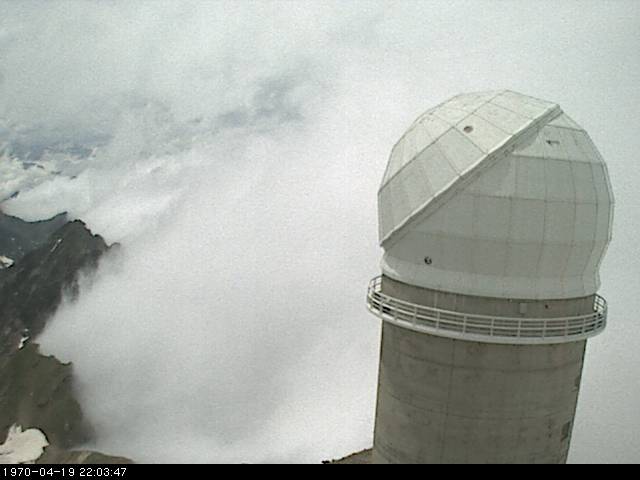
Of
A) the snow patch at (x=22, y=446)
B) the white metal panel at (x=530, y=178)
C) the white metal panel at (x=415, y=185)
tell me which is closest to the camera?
the white metal panel at (x=530, y=178)

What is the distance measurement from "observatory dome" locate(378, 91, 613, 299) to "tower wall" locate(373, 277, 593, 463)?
624 millimetres

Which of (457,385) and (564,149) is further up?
(564,149)

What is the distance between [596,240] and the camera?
16391mm

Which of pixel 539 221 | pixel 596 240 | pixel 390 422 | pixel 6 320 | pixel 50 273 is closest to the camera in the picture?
pixel 539 221

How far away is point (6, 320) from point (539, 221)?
19123cm

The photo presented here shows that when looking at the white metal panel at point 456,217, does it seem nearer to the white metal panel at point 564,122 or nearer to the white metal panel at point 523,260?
the white metal panel at point 523,260

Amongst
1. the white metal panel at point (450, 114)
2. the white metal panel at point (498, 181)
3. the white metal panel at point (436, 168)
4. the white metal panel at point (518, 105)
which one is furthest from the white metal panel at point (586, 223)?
the white metal panel at point (450, 114)

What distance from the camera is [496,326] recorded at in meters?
15.5

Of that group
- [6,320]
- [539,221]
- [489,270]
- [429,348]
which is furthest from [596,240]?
[6,320]

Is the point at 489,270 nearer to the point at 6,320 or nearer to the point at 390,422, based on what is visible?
the point at 390,422

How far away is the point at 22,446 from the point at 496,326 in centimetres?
10042

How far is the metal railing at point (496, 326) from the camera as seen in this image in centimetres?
1544

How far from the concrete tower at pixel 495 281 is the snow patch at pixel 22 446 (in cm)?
8561

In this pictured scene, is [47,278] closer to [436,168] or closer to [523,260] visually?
[436,168]
